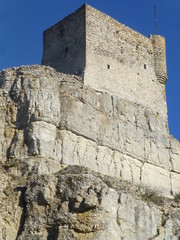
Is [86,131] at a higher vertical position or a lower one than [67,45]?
lower

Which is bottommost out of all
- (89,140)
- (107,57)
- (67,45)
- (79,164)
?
(79,164)

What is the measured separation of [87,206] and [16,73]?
9370 mm

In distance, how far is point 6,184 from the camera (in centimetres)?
3306

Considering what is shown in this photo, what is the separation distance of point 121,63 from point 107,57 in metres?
1.06

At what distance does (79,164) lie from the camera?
36.7 m

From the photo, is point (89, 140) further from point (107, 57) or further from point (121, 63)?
point (121, 63)

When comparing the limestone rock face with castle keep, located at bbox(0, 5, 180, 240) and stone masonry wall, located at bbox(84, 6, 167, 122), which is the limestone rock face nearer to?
→ castle keep, located at bbox(0, 5, 180, 240)

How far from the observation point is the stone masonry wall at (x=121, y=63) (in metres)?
40.6

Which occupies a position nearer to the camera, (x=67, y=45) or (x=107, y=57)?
(x=107, y=57)

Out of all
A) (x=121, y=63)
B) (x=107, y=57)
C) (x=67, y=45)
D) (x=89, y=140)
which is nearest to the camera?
(x=89, y=140)

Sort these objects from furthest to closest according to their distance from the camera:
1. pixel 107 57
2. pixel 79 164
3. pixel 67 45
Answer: pixel 67 45 < pixel 107 57 < pixel 79 164

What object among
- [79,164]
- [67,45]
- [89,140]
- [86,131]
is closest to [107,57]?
[67,45]

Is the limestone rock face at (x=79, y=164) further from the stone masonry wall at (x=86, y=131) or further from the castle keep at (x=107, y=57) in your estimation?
the castle keep at (x=107, y=57)

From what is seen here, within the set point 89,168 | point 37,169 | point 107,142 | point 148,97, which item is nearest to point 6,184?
point 37,169
